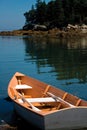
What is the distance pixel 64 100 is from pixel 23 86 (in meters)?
3.50

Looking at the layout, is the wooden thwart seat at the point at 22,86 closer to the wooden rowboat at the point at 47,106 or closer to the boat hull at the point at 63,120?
the wooden rowboat at the point at 47,106

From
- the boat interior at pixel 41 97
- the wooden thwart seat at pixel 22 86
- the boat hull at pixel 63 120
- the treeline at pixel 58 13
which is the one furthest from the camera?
the treeline at pixel 58 13

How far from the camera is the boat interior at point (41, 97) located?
14.8 meters

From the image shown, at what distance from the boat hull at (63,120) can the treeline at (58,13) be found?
108376mm

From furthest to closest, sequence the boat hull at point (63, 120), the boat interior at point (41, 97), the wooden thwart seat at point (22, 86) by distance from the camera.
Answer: the wooden thwart seat at point (22, 86) → the boat interior at point (41, 97) → the boat hull at point (63, 120)

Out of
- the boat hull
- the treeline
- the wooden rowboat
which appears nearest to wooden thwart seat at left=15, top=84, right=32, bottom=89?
the wooden rowboat

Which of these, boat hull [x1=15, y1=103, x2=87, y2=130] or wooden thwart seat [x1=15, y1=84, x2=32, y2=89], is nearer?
boat hull [x1=15, y1=103, x2=87, y2=130]

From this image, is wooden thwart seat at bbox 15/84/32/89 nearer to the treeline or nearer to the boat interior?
the boat interior

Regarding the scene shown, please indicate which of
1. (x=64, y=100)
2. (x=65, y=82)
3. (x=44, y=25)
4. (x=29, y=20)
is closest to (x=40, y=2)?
(x=29, y=20)

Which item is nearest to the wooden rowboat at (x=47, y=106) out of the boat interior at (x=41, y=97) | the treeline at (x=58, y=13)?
the boat interior at (x=41, y=97)

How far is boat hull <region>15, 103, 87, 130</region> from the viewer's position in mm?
12734

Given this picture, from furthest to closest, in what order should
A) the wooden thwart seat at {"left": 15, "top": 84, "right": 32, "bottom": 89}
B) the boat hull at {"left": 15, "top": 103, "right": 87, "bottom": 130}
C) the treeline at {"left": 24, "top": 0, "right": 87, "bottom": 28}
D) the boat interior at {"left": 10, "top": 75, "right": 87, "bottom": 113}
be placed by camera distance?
the treeline at {"left": 24, "top": 0, "right": 87, "bottom": 28} < the wooden thwart seat at {"left": 15, "top": 84, "right": 32, "bottom": 89} < the boat interior at {"left": 10, "top": 75, "right": 87, "bottom": 113} < the boat hull at {"left": 15, "top": 103, "right": 87, "bottom": 130}

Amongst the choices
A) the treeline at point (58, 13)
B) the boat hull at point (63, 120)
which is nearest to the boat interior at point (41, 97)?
the boat hull at point (63, 120)

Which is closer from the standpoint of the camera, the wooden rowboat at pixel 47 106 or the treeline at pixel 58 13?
the wooden rowboat at pixel 47 106
